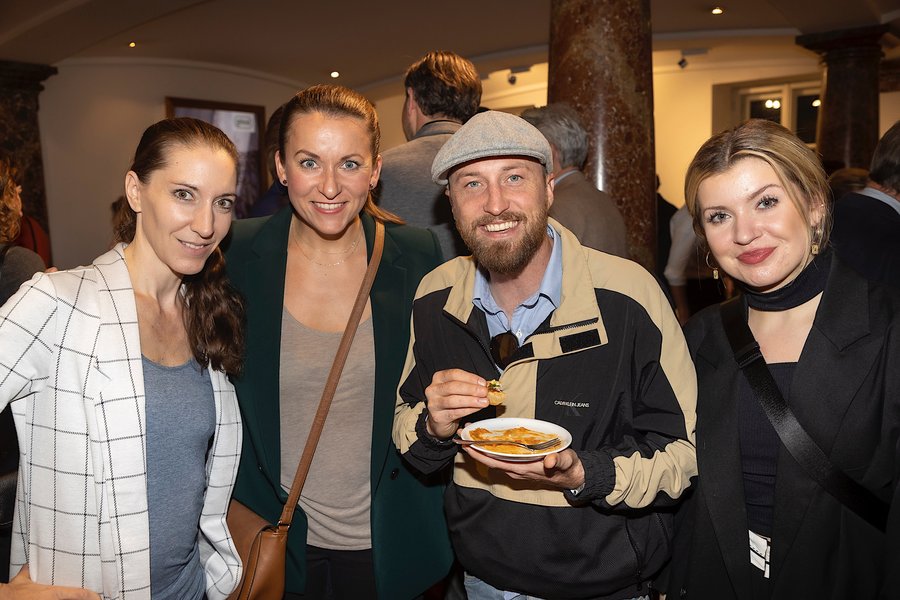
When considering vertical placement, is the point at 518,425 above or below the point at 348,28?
below

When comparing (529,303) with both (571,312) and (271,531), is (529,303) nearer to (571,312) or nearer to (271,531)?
(571,312)

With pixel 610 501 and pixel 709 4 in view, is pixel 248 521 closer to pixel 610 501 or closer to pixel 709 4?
pixel 610 501

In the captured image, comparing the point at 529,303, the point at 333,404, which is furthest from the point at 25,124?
the point at 529,303

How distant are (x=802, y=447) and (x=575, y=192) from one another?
1.86 metres

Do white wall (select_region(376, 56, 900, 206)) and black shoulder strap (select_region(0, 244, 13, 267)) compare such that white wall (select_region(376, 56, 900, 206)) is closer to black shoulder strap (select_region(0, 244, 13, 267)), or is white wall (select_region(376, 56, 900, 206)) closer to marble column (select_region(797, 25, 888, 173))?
marble column (select_region(797, 25, 888, 173))

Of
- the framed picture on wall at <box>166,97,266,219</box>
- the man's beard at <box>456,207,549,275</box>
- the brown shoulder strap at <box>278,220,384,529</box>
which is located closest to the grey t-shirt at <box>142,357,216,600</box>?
the brown shoulder strap at <box>278,220,384,529</box>

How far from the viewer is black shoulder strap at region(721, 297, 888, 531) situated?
1.74m

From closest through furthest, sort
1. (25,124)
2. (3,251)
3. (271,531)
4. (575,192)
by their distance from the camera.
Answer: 1. (271,531)
2. (3,251)
3. (575,192)
4. (25,124)

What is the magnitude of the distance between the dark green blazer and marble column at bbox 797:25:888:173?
843cm

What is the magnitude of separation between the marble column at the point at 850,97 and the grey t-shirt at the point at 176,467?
908cm

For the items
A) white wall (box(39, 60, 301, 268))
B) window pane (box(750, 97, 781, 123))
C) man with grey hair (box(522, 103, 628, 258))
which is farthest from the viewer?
window pane (box(750, 97, 781, 123))

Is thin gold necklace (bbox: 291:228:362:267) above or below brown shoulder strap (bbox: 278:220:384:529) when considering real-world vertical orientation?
above

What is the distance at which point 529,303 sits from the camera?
2.05 metres

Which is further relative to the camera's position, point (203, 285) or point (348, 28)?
point (348, 28)
